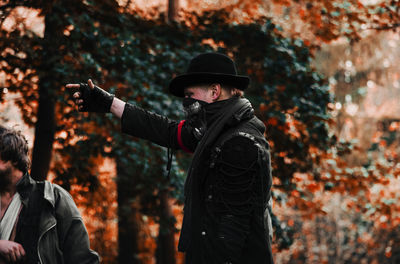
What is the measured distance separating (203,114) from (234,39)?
13.2 feet

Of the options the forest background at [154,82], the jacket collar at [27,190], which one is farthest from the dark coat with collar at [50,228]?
the forest background at [154,82]

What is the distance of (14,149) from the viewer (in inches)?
118

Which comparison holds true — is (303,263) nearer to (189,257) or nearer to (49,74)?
(49,74)

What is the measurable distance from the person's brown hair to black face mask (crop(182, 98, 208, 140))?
3.13 ft

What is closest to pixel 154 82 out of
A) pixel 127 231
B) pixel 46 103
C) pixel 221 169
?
pixel 46 103

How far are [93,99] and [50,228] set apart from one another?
760 millimetres

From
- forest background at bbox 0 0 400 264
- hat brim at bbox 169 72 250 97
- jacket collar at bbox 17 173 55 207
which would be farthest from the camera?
forest background at bbox 0 0 400 264

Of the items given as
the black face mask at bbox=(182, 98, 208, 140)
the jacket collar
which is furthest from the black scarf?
the jacket collar

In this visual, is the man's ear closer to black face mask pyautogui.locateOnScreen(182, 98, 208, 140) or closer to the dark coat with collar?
black face mask pyautogui.locateOnScreen(182, 98, 208, 140)

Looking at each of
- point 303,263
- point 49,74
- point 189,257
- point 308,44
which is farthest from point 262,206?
point 303,263

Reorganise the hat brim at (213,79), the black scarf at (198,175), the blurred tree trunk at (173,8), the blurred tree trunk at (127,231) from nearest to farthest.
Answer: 1. the black scarf at (198,175)
2. the hat brim at (213,79)
3. the blurred tree trunk at (173,8)
4. the blurred tree trunk at (127,231)

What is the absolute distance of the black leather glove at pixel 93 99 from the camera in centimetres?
307

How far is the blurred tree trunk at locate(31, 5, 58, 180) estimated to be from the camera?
591 cm

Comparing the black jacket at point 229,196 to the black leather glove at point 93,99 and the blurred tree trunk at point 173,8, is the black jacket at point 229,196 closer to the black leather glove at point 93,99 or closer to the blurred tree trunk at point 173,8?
the black leather glove at point 93,99
